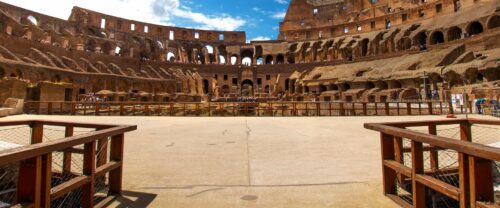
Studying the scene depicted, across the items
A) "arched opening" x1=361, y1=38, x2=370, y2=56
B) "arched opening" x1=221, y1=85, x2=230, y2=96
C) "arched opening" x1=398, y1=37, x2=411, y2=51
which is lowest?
"arched opening" x1=221, y1=85, x2=230, y2=96

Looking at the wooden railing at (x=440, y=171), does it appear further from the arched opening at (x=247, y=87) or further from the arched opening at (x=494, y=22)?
the arched opening at (x=247, y=87)

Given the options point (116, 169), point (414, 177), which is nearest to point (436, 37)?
point (414, 177)

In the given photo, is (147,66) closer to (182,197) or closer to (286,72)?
(286,72)

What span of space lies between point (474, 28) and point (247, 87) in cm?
3766

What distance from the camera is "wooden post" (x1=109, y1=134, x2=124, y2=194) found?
3.68 metres

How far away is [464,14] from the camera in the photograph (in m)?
39.0

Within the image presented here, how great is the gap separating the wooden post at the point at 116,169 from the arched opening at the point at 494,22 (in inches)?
1756

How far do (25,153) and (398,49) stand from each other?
4949 cm

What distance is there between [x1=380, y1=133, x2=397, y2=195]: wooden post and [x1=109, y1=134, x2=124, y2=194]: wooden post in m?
3.52

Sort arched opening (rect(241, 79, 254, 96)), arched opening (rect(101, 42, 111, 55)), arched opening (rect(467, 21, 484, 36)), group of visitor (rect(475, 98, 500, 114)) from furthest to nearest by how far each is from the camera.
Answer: arched opening (rect(241, 79, 254, 96)), arched opening (rect(101, 42, 111, 55)), arched opening (rect(467, 21, 484, 36)), group of visitor (rect(475, 98, 500, 114))

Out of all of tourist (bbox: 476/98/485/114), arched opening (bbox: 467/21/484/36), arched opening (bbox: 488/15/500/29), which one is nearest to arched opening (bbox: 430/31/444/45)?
arched opening (bbox: 467/21/484/36)

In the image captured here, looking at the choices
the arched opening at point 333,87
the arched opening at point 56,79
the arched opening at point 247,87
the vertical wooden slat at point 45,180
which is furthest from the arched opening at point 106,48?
the vertical wooden slat at point 45,180

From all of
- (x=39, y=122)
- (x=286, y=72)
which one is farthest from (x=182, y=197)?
(x=286, y=72)

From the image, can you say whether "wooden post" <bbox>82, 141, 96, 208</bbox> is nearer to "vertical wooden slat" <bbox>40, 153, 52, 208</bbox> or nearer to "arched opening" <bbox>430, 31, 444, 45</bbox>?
"vertical wooden slat" <bbox>40, 153, 52, 208</bbox>
